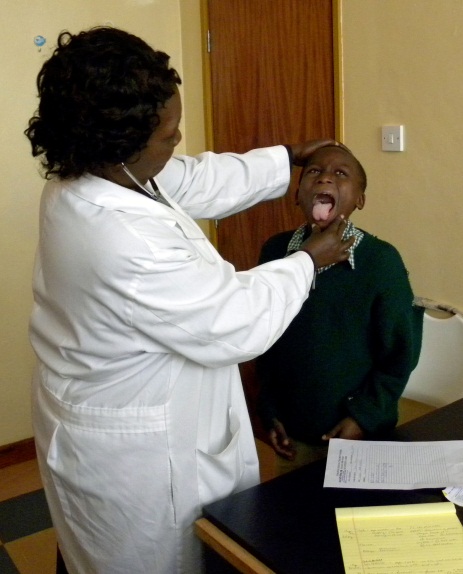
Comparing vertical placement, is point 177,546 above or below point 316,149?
below

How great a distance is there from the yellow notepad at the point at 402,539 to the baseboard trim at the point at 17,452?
2.24m

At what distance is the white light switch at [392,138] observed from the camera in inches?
81.5

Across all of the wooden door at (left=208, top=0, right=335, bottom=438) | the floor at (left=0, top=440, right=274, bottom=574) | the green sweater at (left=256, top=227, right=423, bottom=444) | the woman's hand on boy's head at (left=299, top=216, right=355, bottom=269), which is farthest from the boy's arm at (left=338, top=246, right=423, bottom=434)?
the floor at (left=0, top=440, right=274, bottom=574)

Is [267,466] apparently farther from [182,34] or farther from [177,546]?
[182,34]

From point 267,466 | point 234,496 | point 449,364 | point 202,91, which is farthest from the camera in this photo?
point 202,91

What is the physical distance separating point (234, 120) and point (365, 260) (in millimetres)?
1592

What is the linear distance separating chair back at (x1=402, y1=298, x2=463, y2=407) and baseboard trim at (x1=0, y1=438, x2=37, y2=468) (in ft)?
6.14

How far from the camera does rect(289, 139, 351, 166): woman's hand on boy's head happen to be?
5.09ft

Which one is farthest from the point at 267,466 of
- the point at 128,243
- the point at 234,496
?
the point at 128,243

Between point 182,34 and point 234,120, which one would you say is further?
point 182,34

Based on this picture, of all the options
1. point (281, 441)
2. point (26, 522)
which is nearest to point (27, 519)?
point (26, 522)

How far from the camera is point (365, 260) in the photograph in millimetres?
1438

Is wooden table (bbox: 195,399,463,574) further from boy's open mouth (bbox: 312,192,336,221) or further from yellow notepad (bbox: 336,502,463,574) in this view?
boy's open mouth (bbox: 312,192,336,221)

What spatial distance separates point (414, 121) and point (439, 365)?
763 mm
